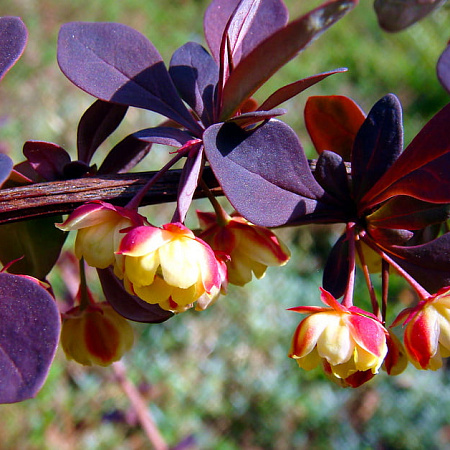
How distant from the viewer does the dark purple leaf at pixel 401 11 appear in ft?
2.76

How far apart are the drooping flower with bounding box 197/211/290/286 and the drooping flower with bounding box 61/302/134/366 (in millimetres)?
174

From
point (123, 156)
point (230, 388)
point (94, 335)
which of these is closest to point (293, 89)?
point (123, 156)

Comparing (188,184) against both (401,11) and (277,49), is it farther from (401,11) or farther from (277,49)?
(401,11)

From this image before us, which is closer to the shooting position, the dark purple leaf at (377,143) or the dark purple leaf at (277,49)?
the dark purple leaf at (277,49)

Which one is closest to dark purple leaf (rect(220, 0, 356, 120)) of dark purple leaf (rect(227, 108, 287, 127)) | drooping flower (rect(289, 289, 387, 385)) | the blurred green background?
dark purple leaf (rect(227, 108, 287, 127))

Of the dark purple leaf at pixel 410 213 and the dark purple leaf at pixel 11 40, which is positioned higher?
the dark purple leaf at pixel 11 40

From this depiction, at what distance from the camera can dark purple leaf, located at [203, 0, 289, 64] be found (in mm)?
712

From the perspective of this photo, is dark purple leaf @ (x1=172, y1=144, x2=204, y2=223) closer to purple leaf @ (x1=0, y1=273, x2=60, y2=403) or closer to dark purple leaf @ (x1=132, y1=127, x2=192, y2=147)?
dark purple leaf @ (x1=132, y1=127, x2=192, y2=147)

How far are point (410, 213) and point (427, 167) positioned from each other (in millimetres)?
65

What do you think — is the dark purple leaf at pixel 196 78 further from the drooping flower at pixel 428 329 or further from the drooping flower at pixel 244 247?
the drooping flower at pixel 428 329

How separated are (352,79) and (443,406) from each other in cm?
207

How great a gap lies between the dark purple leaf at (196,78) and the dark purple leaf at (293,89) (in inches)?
4.2

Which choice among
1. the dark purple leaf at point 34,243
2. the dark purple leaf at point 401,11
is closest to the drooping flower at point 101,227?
the dark purple leaf at point 34,243

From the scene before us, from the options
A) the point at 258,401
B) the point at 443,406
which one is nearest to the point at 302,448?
the point at 258,401
